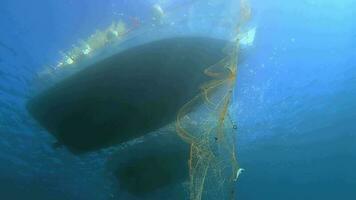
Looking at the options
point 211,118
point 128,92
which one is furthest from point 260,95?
point 128,92

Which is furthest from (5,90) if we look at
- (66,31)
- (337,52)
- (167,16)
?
(337,52)

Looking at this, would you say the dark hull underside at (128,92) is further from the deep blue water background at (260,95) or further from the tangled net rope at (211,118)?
the deep blue water background at (260,95)

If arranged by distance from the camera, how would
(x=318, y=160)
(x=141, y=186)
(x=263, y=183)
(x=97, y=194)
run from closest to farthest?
(x=141, y=186) < (x=97, y=194) < (x=318, y=160) < (x=263, y=183)

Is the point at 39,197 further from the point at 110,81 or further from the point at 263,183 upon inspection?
the point at 110,81

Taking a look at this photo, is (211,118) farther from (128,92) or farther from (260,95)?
(128,92)

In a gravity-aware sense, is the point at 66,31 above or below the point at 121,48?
above

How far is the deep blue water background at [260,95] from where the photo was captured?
10039 millimetres

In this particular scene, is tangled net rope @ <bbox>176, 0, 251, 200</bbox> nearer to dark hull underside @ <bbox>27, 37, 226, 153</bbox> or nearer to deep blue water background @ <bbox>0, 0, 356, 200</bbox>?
dark hull underside @ <bbox>27, 37, 226, 153</bbox>

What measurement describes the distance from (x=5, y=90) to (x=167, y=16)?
8.13 metres

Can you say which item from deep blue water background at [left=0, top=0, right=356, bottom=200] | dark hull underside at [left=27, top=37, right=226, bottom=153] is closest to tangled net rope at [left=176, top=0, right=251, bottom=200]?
dark hull underside at [left=27, top=37, right=226, bottom=153]

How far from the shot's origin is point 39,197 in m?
30.4

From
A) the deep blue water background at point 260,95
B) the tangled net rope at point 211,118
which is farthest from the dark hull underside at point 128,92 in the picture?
the deep blue water background at point 260,95

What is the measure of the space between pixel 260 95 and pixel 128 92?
7221 millimetres

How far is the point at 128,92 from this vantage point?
37.6ft
